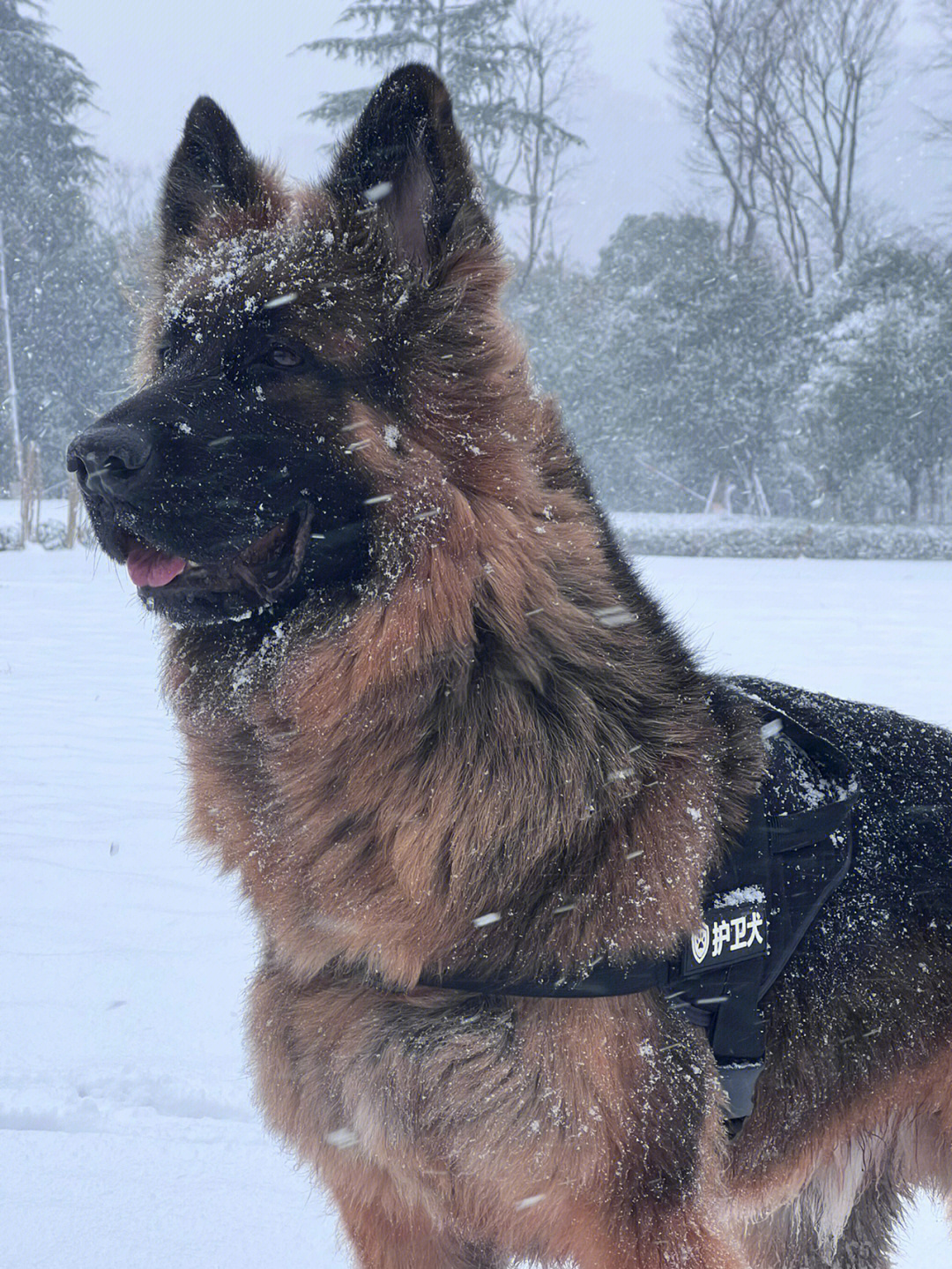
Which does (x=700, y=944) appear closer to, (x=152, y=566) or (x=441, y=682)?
(x=441, y=682)

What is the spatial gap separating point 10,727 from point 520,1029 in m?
6.14

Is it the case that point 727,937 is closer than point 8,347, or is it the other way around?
point 727,937

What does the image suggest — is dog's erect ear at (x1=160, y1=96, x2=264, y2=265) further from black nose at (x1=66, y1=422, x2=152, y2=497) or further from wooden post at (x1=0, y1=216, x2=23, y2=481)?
wooden post at (x1=0, y1=216, x2=23, y2=481)

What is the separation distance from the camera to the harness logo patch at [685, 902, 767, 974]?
2.03 meters

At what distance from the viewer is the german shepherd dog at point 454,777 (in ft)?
6.47

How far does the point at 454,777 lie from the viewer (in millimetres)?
2115

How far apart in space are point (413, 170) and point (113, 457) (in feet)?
3.13

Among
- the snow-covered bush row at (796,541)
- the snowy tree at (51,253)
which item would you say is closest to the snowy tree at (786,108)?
the snow-covered bush row at (796,541)

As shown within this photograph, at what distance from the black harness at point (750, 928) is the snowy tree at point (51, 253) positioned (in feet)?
95.6

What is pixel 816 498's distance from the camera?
2645cm

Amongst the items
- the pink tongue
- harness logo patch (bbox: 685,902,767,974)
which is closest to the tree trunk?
harness logo patch (bbox: 685,902,767,974)

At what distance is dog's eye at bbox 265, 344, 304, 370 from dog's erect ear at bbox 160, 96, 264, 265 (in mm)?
585

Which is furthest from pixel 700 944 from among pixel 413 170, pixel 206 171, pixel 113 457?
pixel 206 171

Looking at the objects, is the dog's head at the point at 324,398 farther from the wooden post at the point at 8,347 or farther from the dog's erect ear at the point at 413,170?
the wooden post at the point at 8,347
